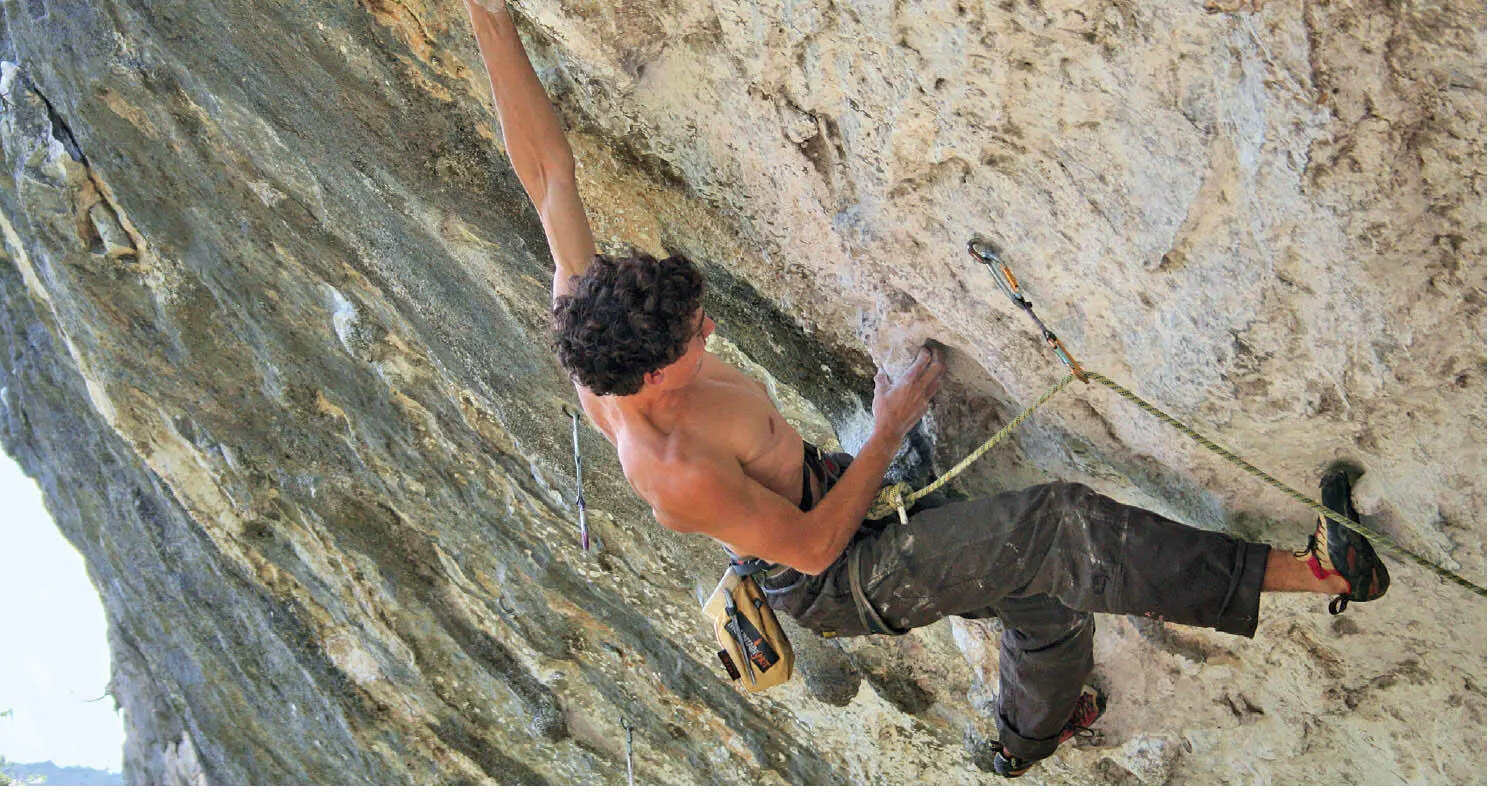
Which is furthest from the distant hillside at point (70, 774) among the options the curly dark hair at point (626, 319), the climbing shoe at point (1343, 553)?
the climbing shoe at point (1343, 553)

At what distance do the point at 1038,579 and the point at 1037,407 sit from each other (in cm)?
38

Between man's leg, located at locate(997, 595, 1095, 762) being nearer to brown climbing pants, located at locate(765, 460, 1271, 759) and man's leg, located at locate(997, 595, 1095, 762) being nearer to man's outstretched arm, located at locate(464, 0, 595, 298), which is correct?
brown climbing pants, located at locate(765, 460, 1271, 759)

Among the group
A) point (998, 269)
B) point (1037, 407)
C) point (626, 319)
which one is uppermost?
point (998, 269)

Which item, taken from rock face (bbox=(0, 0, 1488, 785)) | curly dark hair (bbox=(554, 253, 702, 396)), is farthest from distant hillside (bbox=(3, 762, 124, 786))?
curly dark hair (bbox=(554, 253, 702, 396))

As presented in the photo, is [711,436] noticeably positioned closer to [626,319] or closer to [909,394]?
[626,319]

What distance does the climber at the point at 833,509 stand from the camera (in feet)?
7.69

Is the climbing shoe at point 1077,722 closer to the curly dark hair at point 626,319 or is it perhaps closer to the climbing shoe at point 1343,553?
the climbing shoe at point 1343,553

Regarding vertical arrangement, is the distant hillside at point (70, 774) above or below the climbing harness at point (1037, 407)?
below

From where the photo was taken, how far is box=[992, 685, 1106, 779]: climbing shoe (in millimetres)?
3295

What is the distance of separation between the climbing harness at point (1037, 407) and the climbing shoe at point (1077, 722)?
0.95 m

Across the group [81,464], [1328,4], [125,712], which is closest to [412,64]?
[1328,4]

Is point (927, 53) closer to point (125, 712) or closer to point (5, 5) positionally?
point (5, 5)

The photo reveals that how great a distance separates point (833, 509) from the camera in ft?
8.87

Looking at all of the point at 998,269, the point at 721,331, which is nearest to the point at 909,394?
the point at 998,269
